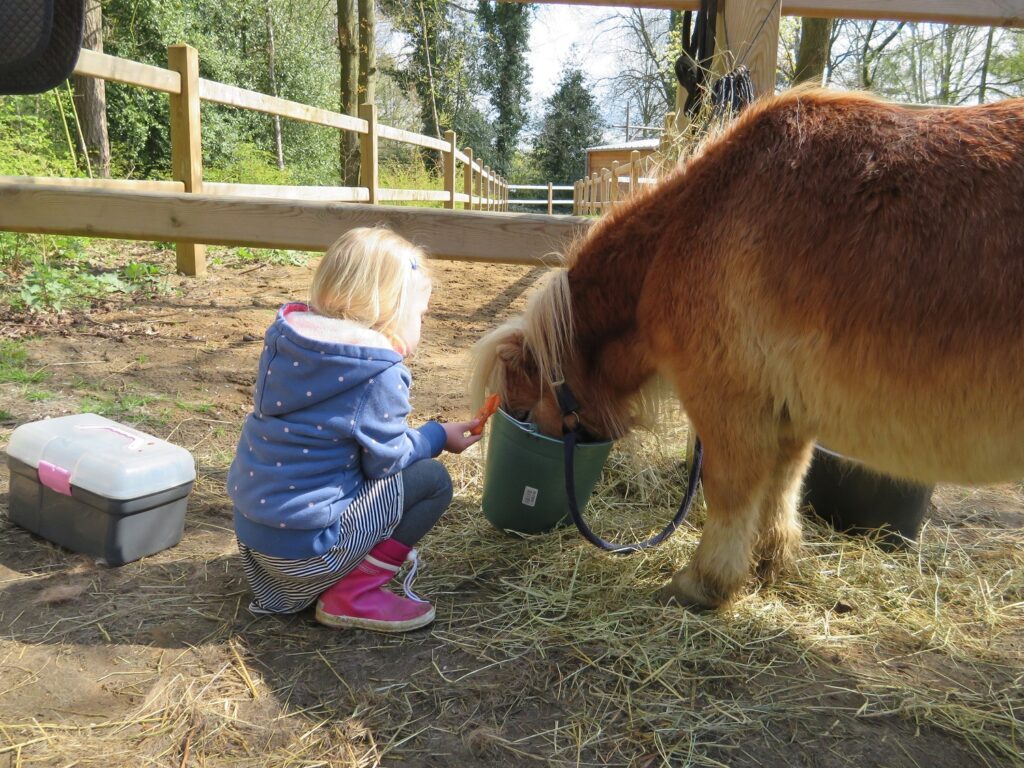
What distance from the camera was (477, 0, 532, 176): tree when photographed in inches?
1335

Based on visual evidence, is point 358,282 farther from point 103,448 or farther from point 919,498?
point 919,498

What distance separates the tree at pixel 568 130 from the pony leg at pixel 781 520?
36488 mm

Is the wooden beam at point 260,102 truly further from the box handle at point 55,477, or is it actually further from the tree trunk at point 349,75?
the box handle at point 55,477

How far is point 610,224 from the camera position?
7.90ft

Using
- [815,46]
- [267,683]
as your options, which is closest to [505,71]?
[815,46]

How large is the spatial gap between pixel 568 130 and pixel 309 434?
38206 millimetres

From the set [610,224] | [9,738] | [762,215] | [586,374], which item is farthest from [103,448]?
[762,215]

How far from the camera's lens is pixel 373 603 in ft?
7.01

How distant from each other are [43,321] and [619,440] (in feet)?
14.8

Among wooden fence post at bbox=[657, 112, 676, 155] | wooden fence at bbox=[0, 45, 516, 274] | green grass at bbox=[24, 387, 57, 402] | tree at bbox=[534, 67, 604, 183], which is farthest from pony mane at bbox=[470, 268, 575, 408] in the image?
tree at bbox=[534, 67, 604, 183]

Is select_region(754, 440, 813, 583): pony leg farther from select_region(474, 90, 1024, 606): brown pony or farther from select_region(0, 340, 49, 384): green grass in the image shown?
select_region(0, 340, 49, 384): green grass

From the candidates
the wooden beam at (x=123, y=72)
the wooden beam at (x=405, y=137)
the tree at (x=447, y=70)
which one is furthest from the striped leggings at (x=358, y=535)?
the tree at (x=447, y=70)

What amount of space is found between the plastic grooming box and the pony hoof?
5.51 ft

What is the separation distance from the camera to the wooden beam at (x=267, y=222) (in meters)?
2.92
